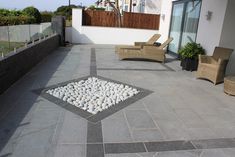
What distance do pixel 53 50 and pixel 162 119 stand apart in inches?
285

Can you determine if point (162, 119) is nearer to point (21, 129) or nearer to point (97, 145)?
point (97, 145)

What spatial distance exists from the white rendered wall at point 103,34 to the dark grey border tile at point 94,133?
32.3 feet

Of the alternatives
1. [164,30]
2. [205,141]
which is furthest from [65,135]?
[164,30]

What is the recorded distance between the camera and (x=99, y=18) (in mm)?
13062

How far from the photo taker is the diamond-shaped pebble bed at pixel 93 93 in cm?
401

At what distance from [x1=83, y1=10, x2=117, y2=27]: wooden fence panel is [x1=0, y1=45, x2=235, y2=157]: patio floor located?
8.15 meters

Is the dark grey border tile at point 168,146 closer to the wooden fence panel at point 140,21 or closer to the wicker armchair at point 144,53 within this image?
the wicker armchair at point 144,53

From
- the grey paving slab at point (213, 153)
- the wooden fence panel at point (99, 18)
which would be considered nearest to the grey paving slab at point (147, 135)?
the grey paving slab at point (213, 153)

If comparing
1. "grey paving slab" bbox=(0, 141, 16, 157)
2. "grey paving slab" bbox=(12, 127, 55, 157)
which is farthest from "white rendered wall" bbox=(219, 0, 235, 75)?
"grey paving slab" bbox=(0, 141, 16, 157)

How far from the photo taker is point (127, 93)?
4.68 metres

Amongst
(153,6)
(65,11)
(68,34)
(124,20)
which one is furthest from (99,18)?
(65,11)

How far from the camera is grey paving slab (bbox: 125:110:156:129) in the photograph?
3369mm

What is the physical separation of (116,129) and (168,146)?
2.60 feet

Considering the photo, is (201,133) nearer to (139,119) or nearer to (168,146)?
(168,146)
